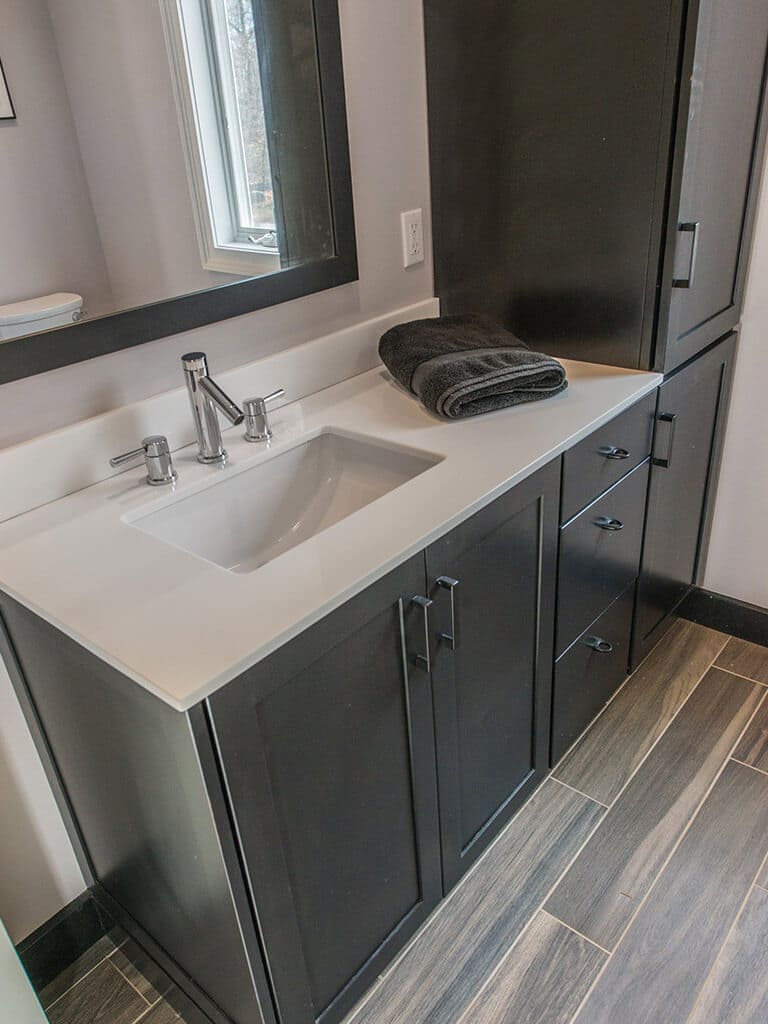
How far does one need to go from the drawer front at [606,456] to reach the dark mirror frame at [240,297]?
60 centimetres

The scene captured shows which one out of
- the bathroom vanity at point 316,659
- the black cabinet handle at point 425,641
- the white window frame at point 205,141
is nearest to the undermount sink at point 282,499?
the bathroom vanity at point 316,659

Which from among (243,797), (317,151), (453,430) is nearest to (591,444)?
(453,430)

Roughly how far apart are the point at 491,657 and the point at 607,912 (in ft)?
1.85

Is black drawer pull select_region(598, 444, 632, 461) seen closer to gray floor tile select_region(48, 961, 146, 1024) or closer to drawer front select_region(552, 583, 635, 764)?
drawer front select_region(552, 583, 635, 764)

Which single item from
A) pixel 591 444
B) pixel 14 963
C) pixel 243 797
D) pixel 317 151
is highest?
pixel 317 151

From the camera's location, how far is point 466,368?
1.43 m

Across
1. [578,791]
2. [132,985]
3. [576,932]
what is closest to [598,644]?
[578,791]

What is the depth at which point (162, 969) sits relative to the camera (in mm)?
1320

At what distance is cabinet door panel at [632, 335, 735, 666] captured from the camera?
169 cm

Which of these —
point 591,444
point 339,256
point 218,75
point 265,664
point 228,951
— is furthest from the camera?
point 339,256

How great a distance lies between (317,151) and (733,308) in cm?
99

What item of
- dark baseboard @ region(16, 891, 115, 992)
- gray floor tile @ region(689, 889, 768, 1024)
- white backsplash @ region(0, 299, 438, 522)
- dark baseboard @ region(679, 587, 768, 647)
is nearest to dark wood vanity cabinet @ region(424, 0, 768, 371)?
white backsplash @ region(0, 299, 438, 522)

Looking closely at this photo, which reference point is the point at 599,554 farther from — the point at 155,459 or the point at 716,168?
the point at 155,459

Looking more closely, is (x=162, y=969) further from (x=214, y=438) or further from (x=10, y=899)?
(x=214, y=438)
